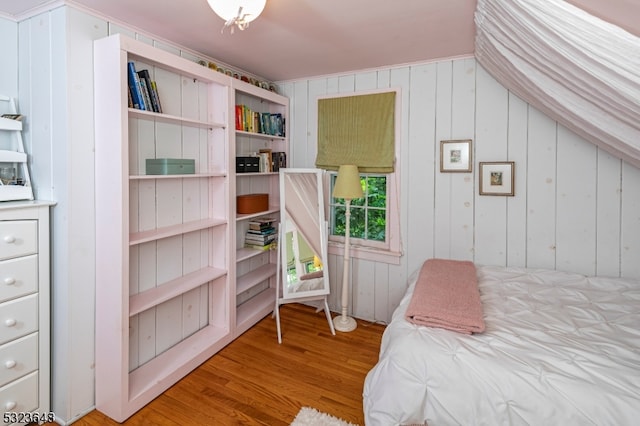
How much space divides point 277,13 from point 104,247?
1.69 metres

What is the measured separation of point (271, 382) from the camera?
228cm

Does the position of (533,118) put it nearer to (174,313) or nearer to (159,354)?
(174,313)

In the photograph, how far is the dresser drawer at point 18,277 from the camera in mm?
1722

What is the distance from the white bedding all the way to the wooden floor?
57 cm

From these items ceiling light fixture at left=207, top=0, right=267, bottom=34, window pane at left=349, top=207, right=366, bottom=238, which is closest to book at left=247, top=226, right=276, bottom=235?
window pane at left=349, top=207, right=366, bottom=238

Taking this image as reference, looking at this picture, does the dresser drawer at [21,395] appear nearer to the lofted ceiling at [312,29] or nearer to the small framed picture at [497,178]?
the lofted ceiling at [312,29]

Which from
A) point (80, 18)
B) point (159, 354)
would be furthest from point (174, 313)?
point (80, 18)

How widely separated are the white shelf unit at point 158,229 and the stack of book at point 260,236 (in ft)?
1.53

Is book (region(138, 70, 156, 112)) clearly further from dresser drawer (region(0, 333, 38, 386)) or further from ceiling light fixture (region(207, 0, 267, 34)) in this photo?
dresser drawer (region(0, 333, 38, 386))

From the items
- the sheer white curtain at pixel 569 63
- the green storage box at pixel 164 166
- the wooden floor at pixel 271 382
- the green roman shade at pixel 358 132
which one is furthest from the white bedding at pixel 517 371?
the green storage box at pixel 164 166

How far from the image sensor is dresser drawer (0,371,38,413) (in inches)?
69.0

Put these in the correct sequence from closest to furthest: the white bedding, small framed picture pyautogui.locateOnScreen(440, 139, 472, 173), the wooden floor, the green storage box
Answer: the white bedding → the wooden floor → the green storage box → small framed picture pyautogui.locateOnScreen(440, 139, 472, 173)

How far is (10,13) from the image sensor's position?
77.8 inches

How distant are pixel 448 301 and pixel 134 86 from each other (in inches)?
87.1
